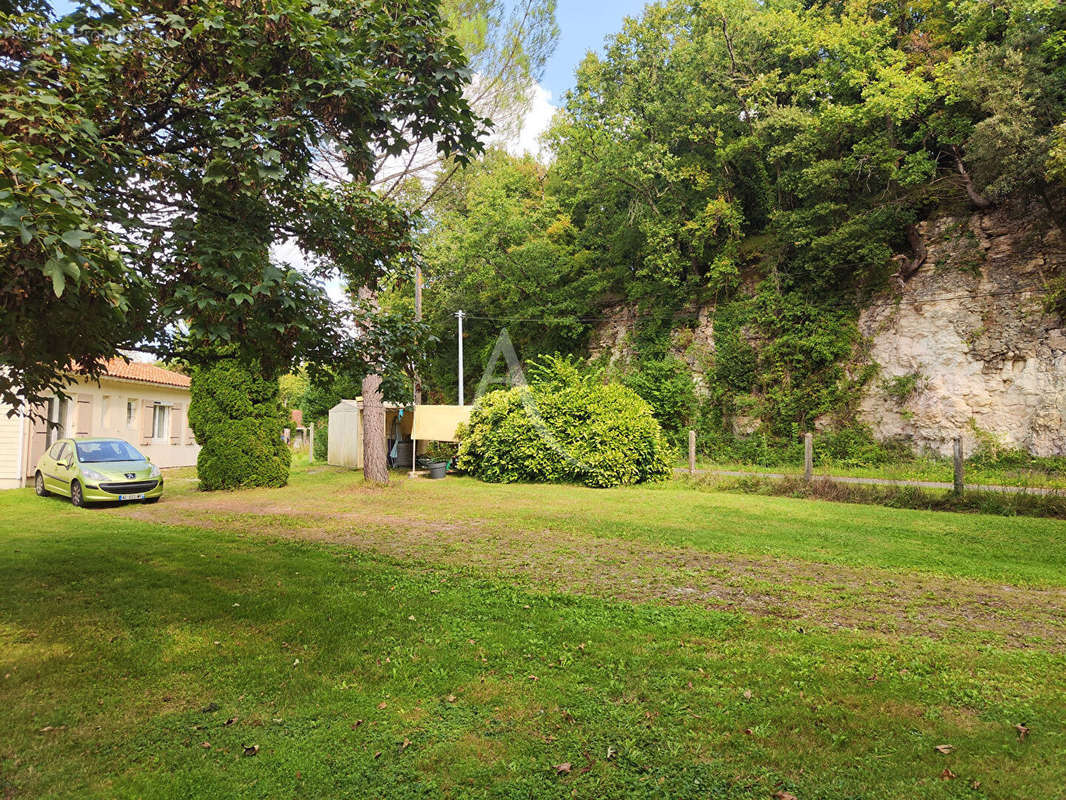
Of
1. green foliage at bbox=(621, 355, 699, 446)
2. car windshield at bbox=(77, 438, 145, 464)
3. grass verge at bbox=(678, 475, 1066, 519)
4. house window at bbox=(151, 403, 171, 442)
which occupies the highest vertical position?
green foliage at bbox=(621, 355, 699, 446)

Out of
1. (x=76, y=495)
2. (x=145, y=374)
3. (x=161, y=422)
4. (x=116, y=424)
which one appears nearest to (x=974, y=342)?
(x=76, y=495)

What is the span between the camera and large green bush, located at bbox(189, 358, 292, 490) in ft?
44.1

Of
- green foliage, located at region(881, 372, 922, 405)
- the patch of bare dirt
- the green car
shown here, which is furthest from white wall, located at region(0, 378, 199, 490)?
Answer: green foliage, located at region(881, 372, 922, 405)

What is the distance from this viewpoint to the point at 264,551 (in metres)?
6.84

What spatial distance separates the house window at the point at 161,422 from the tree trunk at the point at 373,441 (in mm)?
9044

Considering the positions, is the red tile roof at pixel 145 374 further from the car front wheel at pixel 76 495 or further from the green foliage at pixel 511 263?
the green foliage at pixel 511 263

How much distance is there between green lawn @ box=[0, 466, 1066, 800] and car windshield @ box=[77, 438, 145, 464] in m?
5.23

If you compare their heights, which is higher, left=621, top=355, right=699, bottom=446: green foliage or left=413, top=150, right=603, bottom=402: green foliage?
left=413, top=150, right=603, bottom=402: green foliage

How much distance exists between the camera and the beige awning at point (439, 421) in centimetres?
1836

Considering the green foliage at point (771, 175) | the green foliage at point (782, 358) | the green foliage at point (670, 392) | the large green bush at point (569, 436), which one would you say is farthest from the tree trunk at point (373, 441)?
the green foliage at point (782, 358)

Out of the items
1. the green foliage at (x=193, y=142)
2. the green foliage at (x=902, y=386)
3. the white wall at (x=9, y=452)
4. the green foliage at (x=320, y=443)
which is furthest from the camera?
the green foliage at (x=320, y=443)

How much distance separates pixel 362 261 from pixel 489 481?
1123 cm

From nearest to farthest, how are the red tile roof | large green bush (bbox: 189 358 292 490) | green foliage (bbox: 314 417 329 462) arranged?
large green bush (bbox: 189 358 292 490), the red tile roof, green foliage (bbox: 314 417 329 462)

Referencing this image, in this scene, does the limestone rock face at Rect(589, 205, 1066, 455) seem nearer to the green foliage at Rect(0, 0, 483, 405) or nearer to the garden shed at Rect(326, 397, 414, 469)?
the garden shed at Rect(326, 397, 414, 469)
